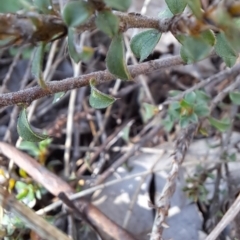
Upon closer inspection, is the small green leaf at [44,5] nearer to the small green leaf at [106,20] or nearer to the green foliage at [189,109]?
the small green leaf at [106,20]

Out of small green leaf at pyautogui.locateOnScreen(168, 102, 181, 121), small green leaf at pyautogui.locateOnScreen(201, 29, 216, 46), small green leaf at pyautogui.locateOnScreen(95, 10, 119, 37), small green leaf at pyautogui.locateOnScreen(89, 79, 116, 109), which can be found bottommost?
small green leaf at pyautogui.locateOnScreen(168, 102, 181, 121)

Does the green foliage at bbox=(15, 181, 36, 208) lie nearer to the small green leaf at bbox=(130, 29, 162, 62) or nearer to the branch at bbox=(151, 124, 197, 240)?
the branch at bbox=(151, 124, 197, 240)

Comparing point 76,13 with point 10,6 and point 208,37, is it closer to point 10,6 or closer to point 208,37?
point 10,6

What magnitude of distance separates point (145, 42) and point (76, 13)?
38 cm

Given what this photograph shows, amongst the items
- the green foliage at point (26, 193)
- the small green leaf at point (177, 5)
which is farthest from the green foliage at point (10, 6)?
the green foliage at point (26, 193)

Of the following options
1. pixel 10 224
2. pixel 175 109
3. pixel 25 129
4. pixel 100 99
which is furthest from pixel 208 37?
pixel 10 224

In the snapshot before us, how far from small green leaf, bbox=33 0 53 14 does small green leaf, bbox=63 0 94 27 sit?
0.19 ft

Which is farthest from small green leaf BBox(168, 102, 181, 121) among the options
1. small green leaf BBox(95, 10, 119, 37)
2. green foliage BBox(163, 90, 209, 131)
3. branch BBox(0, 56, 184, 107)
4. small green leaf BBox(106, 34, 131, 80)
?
small green leaf BBox(95, 10, 119, 37)

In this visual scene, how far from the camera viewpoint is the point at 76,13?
0.78m

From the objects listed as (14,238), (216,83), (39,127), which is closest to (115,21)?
(14,238)

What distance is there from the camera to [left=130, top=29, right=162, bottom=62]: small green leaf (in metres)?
1.10

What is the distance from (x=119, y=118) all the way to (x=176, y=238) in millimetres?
826

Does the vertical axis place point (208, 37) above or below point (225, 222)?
above

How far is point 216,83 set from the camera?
2.12m
